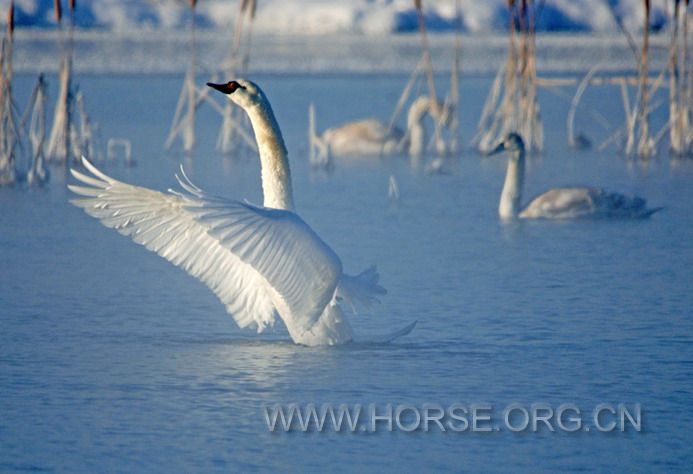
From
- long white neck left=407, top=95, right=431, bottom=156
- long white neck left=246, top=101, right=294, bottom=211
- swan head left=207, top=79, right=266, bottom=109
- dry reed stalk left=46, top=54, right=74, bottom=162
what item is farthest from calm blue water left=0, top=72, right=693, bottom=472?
long white neck left=407, top=95, right=431, bottom=156

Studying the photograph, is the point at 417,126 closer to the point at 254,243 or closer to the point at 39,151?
the point at 39,151

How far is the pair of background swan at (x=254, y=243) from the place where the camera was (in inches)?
255

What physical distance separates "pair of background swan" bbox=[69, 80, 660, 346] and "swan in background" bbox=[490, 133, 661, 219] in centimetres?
491

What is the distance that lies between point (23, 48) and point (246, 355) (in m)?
30.7

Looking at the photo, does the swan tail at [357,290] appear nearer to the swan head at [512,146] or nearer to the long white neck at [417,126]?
the swan head at [512,146]

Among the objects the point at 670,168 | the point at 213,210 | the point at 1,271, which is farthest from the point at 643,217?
the point at 213,210

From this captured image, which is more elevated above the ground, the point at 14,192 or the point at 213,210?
the point at 213,210

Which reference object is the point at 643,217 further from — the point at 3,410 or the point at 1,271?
the point at 3,410

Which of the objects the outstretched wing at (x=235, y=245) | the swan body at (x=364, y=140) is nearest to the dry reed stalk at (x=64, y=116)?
the swan body at (x=364, y=140)

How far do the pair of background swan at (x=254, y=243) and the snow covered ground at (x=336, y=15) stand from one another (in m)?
37.5

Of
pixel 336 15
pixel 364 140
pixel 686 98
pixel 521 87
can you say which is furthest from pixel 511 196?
pixel 336 15

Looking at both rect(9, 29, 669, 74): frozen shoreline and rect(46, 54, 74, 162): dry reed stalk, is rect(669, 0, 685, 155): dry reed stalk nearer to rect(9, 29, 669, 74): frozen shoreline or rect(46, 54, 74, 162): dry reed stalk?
rect(46, 54, 74, 162): dry reed stalk

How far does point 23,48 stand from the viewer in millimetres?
36688

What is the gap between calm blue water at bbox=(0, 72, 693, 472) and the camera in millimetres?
5625
